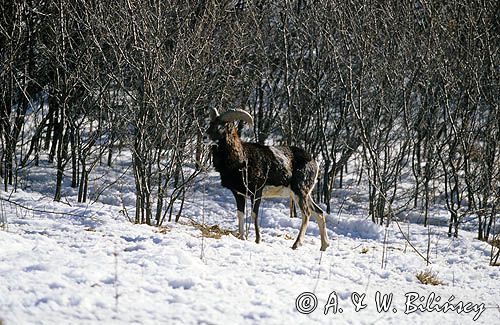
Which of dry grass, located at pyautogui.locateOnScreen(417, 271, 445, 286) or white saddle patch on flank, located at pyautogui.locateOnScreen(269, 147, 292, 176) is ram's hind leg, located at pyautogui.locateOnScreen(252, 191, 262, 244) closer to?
white saddle patch on flank, located at pyautogui.locateOnScreen(269, 147, 292, 176)

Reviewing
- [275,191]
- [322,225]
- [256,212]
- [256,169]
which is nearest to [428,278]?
[322,225]

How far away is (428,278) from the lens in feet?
25.3

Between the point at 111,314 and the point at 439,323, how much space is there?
9.81 feet

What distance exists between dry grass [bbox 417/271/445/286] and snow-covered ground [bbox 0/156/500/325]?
13 centimetres

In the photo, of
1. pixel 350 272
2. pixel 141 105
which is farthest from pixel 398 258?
pixel 141 105

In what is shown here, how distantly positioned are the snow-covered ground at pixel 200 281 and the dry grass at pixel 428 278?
125 mm

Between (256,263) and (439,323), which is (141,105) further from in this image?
(439,323)

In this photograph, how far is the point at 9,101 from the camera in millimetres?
14367

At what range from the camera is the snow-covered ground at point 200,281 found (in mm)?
4730

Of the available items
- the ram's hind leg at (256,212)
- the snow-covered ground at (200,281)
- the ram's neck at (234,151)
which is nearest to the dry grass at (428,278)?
the snow-covered ground at (200,281)

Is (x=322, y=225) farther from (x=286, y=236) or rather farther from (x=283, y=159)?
(x=286, y=236)

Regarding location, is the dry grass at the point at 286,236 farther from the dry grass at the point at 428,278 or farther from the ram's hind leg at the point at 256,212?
the dry grass at the point at 428,278

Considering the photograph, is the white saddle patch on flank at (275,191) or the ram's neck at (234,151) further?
the white saddle patch on flank at (275,191)

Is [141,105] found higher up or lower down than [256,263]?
higher up
